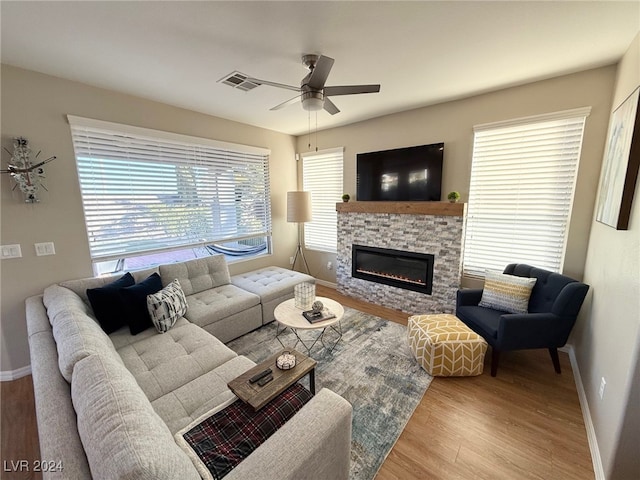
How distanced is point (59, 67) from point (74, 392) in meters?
2.56

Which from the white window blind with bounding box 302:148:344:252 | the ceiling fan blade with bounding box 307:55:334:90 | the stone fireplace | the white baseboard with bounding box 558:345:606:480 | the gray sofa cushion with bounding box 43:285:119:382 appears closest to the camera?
the gray sofa cushion with bounding box 43:285:119:382

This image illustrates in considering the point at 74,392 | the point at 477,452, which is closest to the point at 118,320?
the point at 74,392

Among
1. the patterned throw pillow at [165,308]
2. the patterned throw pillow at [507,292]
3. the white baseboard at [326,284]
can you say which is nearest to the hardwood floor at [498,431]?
the patterned throw pillow at [507,292]

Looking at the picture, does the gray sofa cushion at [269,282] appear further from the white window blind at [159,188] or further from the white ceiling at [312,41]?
the white ceiling at [312,41]

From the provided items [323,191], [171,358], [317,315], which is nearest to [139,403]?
[171,358]

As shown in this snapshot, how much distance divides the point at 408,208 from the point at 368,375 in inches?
79.1

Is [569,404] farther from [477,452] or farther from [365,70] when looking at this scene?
[365,70]

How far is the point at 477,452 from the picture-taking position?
160 cm

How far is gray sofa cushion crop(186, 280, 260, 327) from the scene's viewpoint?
2.46 m

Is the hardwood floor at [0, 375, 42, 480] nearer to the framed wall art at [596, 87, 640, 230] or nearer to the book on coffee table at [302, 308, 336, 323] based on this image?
the book on coffee table at [302, 308, 336, 323]

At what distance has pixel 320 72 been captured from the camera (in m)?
1.71

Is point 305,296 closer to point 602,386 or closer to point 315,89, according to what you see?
point 315,89

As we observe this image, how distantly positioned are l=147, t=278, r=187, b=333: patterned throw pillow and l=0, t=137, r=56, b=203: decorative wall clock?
4.31 ft

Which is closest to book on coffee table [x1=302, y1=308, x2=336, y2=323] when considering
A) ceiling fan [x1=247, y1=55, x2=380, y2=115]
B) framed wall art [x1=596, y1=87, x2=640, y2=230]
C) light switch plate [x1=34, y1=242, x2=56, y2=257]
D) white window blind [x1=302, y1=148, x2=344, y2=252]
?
ceiling fan [x1=247, y1=55, x2=380, y2=115]
